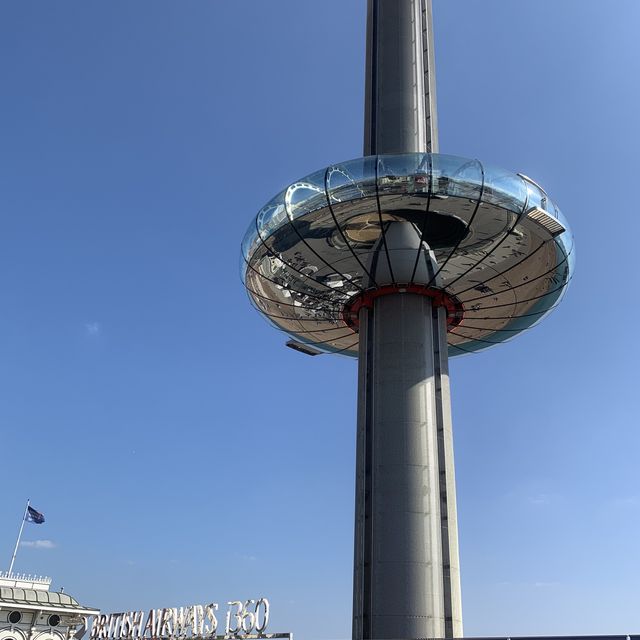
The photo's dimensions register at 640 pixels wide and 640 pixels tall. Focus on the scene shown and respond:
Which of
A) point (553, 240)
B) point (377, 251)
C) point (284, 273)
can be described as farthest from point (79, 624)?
point (553, 240)

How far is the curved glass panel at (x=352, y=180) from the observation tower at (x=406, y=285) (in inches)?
2.0

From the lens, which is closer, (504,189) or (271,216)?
(504,189)

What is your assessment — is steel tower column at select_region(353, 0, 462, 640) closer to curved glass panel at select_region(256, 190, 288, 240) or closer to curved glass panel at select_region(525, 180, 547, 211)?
curved glass panel at select_region(256, 190, 288, 240)

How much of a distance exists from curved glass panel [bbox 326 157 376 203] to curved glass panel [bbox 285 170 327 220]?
434 mm

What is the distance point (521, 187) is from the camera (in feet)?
93.9

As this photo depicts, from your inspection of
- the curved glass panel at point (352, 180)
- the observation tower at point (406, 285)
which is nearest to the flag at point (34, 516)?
the observation tower at point (406, 285)

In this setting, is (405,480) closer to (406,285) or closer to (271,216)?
(406,285)

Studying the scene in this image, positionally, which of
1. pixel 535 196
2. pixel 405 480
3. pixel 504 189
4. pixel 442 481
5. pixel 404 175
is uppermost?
pixel 535 196

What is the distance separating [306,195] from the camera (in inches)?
1155

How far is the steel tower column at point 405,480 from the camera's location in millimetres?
24984

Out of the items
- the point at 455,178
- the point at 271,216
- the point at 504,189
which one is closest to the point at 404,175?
the point at 455,178

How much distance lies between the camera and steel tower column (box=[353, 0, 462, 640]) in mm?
24984

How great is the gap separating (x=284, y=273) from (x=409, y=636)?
17093 millimetres

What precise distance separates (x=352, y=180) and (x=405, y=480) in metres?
12.1
